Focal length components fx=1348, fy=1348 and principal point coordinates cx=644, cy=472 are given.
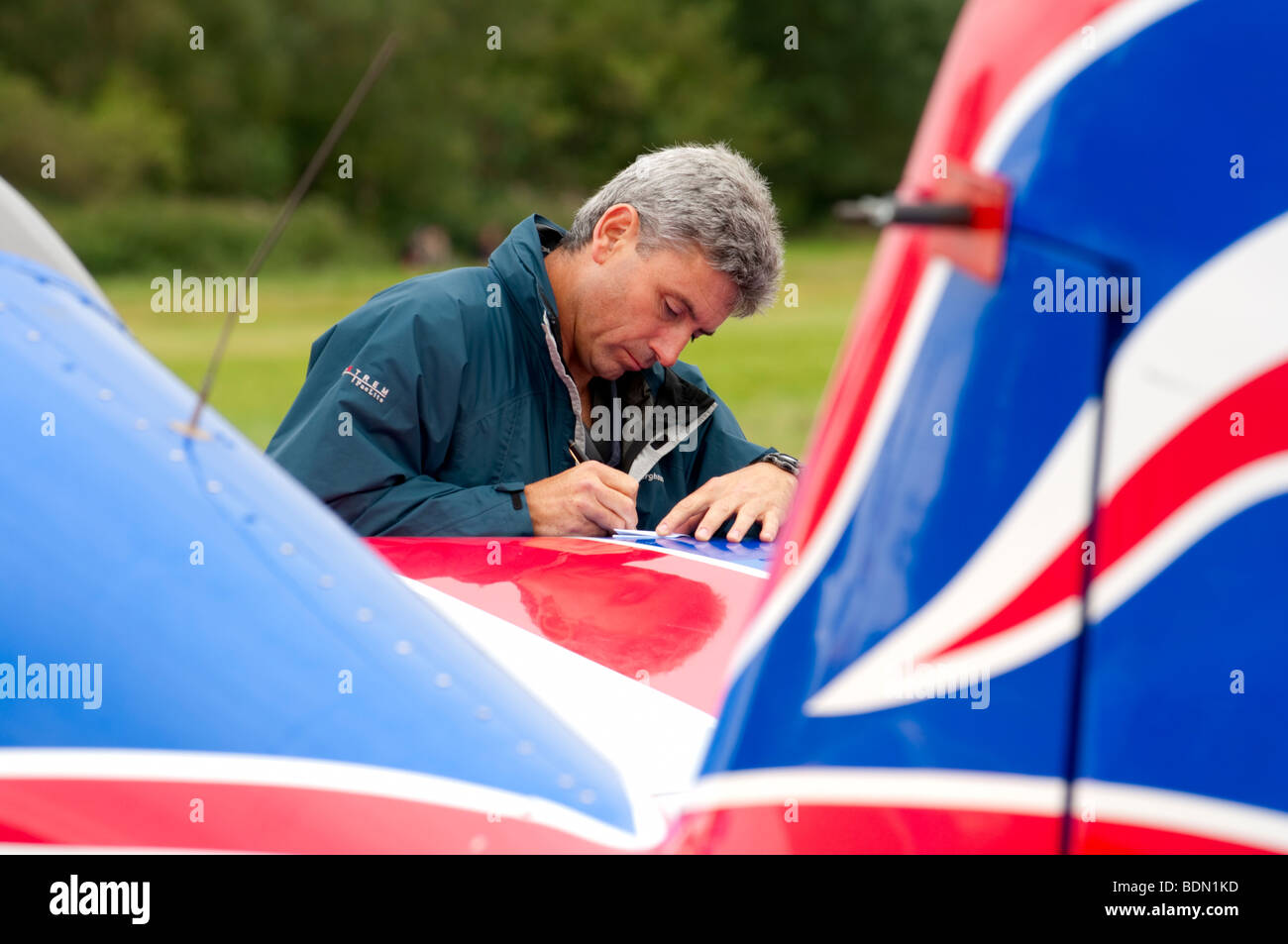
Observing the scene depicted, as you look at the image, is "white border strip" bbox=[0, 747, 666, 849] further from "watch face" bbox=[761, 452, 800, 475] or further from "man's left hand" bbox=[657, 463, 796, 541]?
"watch face" bbox=[761, 452, 800, 475]

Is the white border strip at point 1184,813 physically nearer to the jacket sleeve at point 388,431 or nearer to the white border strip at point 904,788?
the white border strip at point 904,788

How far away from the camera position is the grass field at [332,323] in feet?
53.1

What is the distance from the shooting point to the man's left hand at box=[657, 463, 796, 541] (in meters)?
2.52

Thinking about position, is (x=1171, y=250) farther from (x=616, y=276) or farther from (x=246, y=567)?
(x=616, y=276)

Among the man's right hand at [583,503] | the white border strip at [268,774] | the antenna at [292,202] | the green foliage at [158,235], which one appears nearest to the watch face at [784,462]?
the man's right hand at [583,503]

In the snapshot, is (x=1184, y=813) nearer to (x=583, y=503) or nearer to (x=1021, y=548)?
(x=1021, y=548)

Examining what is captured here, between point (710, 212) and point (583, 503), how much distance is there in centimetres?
72

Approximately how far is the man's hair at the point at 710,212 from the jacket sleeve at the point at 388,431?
470mm

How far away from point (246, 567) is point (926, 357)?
69 centimetres

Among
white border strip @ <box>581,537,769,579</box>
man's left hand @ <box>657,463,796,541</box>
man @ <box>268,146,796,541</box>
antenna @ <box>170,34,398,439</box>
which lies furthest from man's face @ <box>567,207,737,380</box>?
antenna @ <box>170,34,398,439</box>

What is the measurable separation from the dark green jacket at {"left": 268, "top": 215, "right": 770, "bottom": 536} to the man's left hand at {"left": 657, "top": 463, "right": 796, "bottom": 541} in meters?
0.30

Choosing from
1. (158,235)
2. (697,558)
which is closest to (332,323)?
(697,558)

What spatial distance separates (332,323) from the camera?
1442 cm
